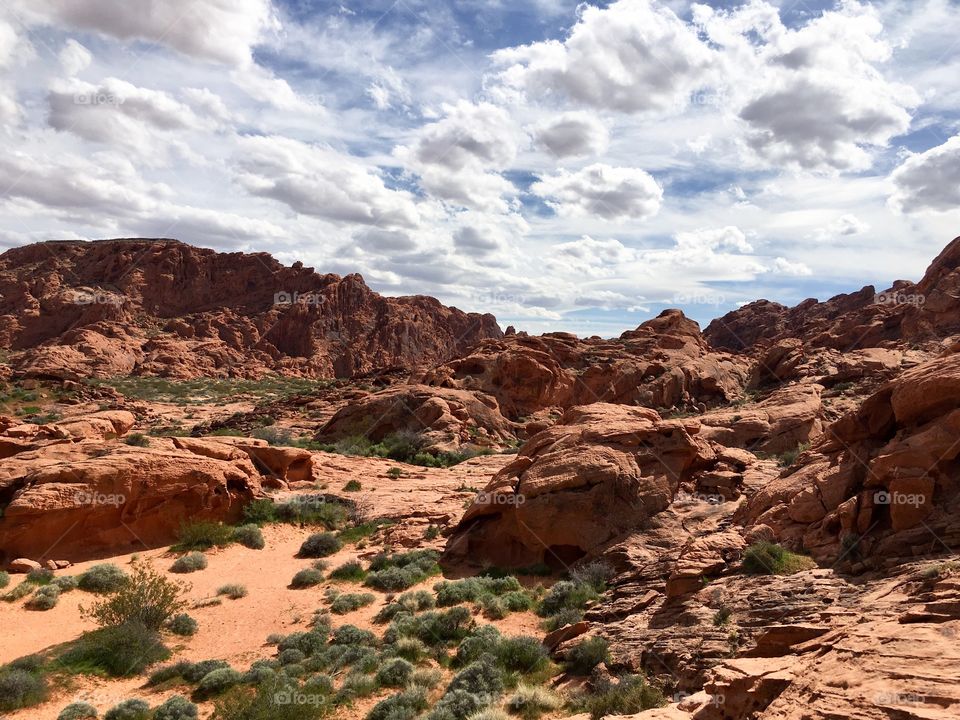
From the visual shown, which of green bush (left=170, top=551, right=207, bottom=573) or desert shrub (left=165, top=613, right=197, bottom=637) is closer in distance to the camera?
desert shrub (left=165, top=613, right=197, bottom=637)

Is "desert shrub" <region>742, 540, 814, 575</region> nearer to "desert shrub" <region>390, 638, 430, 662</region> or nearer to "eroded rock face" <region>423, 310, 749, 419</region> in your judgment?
"desert shrub" <region>390, 638, 430, 662</region>

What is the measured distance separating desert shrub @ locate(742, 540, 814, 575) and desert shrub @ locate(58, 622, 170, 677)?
11155 mm

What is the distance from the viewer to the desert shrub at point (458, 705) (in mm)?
8891

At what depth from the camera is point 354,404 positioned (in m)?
36.6

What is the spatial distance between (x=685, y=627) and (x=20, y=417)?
1573 inches

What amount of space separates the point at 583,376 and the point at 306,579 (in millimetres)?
32872

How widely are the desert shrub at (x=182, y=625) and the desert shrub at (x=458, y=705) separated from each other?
6414mm

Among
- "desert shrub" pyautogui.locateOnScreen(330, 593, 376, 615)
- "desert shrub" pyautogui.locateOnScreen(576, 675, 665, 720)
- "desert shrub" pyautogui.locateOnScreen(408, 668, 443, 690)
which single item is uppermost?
"desert shrub" pyautogui.locateOnScreen(576, 675, 665, 720)

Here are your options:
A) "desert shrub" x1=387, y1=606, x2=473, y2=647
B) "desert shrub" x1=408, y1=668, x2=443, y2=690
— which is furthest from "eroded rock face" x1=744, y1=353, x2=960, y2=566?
"desert shrub" x1=408, y1=668, x2=443, y2=690

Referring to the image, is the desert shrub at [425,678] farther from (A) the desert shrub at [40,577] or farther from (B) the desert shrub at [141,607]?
(A) the desert shrub at [40,577]

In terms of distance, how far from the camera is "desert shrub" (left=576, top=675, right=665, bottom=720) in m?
8.07

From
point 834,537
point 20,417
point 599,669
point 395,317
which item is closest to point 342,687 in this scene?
point 599,669

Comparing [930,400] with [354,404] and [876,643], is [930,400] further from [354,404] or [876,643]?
[354,404]

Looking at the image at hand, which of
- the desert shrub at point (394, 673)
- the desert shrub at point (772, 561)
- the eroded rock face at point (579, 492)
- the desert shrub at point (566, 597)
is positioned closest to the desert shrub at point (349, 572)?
the eroded rock face at point (579, 492)
